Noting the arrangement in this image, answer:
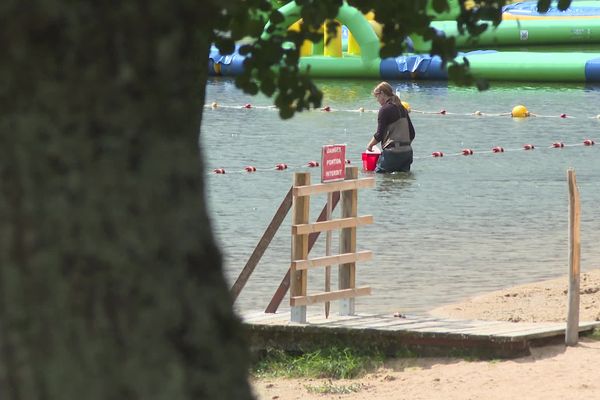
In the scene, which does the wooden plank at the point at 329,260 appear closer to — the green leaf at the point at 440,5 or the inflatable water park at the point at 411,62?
the green leaf at the point at 440,5

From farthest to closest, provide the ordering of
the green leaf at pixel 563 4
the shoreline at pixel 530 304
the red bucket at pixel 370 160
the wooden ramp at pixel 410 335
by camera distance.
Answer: the red bucket at pixel 370 160, the shoreline at pixel 530 304, the wooden ramp at pixel 410 335, the green leaf at pixel 563 4

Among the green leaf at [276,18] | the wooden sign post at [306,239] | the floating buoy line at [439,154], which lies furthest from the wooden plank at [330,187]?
the floating buoy line at [439,154]

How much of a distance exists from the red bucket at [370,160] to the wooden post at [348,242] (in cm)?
884

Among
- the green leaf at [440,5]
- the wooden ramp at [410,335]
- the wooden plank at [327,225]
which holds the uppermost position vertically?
the green leaf at [440,5]

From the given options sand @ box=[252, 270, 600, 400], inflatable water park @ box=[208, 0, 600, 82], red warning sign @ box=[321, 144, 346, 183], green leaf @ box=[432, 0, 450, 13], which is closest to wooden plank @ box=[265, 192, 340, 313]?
red warning sign @ box=[321, 144, 346, 183]

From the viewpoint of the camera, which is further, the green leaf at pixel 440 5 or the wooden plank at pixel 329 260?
the wooden plank at pixel 329 260

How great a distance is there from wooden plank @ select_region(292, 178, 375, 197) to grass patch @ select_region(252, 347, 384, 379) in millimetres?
→ 1035

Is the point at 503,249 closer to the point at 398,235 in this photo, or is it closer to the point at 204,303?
the point at 398,235

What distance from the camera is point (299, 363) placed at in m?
9.07

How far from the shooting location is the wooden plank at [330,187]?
9000 mm

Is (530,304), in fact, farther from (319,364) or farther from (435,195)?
(435,195)

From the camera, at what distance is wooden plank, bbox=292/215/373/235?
29.8ft

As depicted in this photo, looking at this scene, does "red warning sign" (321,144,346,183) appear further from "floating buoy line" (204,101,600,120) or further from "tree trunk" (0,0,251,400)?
"floating buoy line" (204,101,600,120)

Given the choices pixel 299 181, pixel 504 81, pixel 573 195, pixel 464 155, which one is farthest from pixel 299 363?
pixel 504 81
